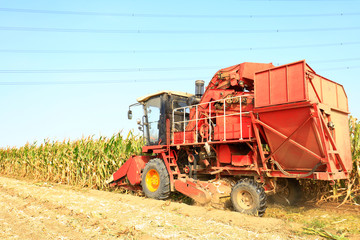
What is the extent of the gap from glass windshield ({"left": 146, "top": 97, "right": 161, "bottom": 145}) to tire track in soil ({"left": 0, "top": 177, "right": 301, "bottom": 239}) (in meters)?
2.57

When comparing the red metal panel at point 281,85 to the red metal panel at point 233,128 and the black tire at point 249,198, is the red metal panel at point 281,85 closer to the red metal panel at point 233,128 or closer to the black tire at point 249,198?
the red metal panel at point 233,128

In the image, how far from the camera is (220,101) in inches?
315

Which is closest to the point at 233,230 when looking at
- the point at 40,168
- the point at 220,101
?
the point at 220,101

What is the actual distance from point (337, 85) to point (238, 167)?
321cm

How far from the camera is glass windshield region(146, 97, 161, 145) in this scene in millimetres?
9633

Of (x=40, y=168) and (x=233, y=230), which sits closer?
(x=233, y=230)

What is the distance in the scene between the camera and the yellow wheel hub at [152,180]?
29.0 feet

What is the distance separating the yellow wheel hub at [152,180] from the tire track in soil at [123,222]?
106 cm

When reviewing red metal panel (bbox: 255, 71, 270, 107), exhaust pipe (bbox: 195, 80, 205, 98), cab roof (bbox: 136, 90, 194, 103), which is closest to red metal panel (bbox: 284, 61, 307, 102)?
red metal panel (bbox: 255, 71, 270, 107)

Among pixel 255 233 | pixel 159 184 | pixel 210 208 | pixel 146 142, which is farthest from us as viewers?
pixel 146 142

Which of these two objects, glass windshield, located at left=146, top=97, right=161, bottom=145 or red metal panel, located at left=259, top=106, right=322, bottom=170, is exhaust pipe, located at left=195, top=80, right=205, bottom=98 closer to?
glass windshield, located at left=146, top=97, right=161, bottom=145

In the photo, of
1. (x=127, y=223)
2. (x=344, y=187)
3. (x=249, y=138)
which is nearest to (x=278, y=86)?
(x=249, y=138)

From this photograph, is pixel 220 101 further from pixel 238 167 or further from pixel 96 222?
pixel 96 222

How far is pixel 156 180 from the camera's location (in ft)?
29.1
